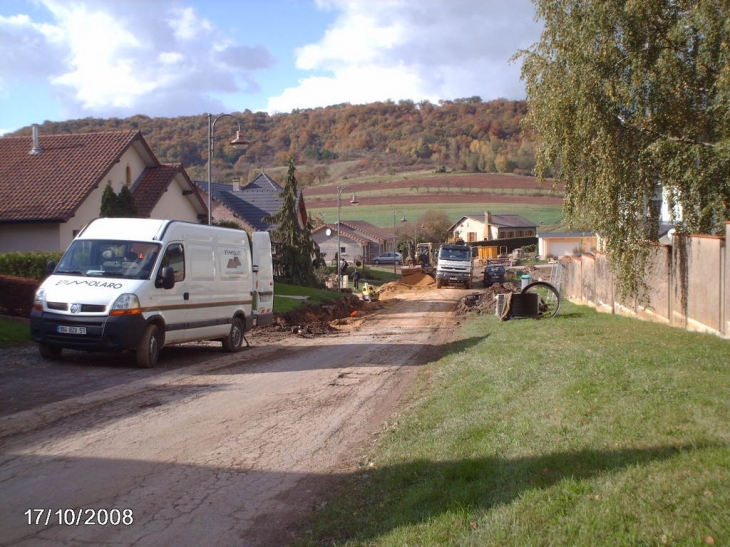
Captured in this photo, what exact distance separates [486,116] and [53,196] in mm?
135560

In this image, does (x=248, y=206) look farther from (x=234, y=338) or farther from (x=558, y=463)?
(x=558, y=463)

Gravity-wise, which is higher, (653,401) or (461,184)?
(461,184)

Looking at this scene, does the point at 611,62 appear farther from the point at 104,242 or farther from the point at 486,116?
the point at 486,116

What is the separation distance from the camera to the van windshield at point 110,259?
42.3 ft

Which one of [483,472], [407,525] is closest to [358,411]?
[483,472]

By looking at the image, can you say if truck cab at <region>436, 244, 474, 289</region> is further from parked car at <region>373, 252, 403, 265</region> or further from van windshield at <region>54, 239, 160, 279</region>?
van windshield at <region>54, 239, 160, 279</region>

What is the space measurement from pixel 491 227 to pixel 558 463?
97670 mm

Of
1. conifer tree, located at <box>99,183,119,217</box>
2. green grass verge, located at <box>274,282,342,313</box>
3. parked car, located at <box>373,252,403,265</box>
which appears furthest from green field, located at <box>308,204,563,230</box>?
conifer tree, located at <box>99,183,119,217</box>

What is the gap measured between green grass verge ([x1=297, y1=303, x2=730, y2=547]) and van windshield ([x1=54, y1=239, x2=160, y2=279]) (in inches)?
232

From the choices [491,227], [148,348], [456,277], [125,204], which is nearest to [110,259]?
[148,348]

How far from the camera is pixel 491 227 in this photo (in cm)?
10162

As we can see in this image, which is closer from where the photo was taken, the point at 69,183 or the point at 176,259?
the point at 176,259

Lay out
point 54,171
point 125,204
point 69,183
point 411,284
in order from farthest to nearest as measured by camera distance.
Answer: point 411,284, point 54,171, point 69,183, point 125,204

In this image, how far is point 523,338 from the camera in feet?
52.1
